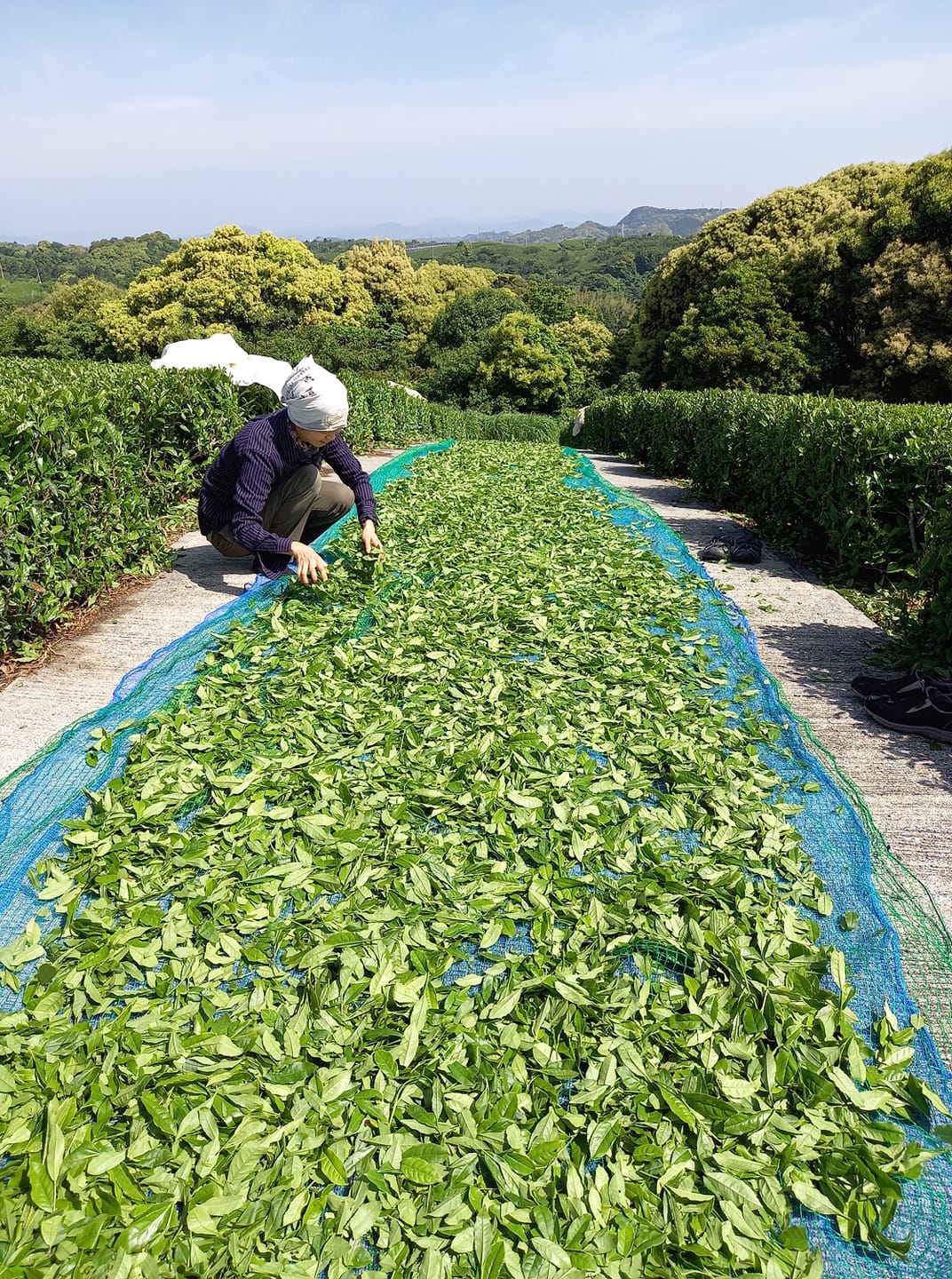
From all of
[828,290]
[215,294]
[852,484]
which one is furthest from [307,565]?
[215,294]

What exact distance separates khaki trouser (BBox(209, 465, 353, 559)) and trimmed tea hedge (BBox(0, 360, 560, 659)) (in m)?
0.69

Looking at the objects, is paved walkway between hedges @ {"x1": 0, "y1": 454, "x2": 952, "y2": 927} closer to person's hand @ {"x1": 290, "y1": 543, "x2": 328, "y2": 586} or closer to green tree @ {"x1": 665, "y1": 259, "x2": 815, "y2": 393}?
person's hand @ {"x1": 290, "y1": 543, "x2": 328, "y2": 586}

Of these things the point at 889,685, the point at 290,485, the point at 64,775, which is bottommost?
the point at 889,685

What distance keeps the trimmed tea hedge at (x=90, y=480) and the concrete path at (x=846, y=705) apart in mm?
4177

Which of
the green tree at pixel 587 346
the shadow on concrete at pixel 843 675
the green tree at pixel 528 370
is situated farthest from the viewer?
the green tree at pixel 587 346

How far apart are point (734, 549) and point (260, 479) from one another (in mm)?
4155

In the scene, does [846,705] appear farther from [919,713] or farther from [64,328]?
[64,328]

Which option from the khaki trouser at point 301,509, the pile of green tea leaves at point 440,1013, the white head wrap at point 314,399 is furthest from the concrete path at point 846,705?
the khaki trouser at point 301,509

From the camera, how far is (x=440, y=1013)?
196cm

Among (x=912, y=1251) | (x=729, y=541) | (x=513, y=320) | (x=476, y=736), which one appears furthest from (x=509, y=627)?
(x=513, y=320)

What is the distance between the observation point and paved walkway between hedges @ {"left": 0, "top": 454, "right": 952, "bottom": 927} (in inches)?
120

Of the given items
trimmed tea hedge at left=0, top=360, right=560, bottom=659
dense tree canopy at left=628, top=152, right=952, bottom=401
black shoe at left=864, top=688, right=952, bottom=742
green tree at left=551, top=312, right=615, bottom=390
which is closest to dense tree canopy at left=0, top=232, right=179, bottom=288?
green tree at left=551, top=312, right=615, bottom=390

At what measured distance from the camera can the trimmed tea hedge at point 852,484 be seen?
4387 millimetres

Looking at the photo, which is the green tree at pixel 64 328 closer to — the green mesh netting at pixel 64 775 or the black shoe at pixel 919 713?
the green mesh netting at pixel 64 775
